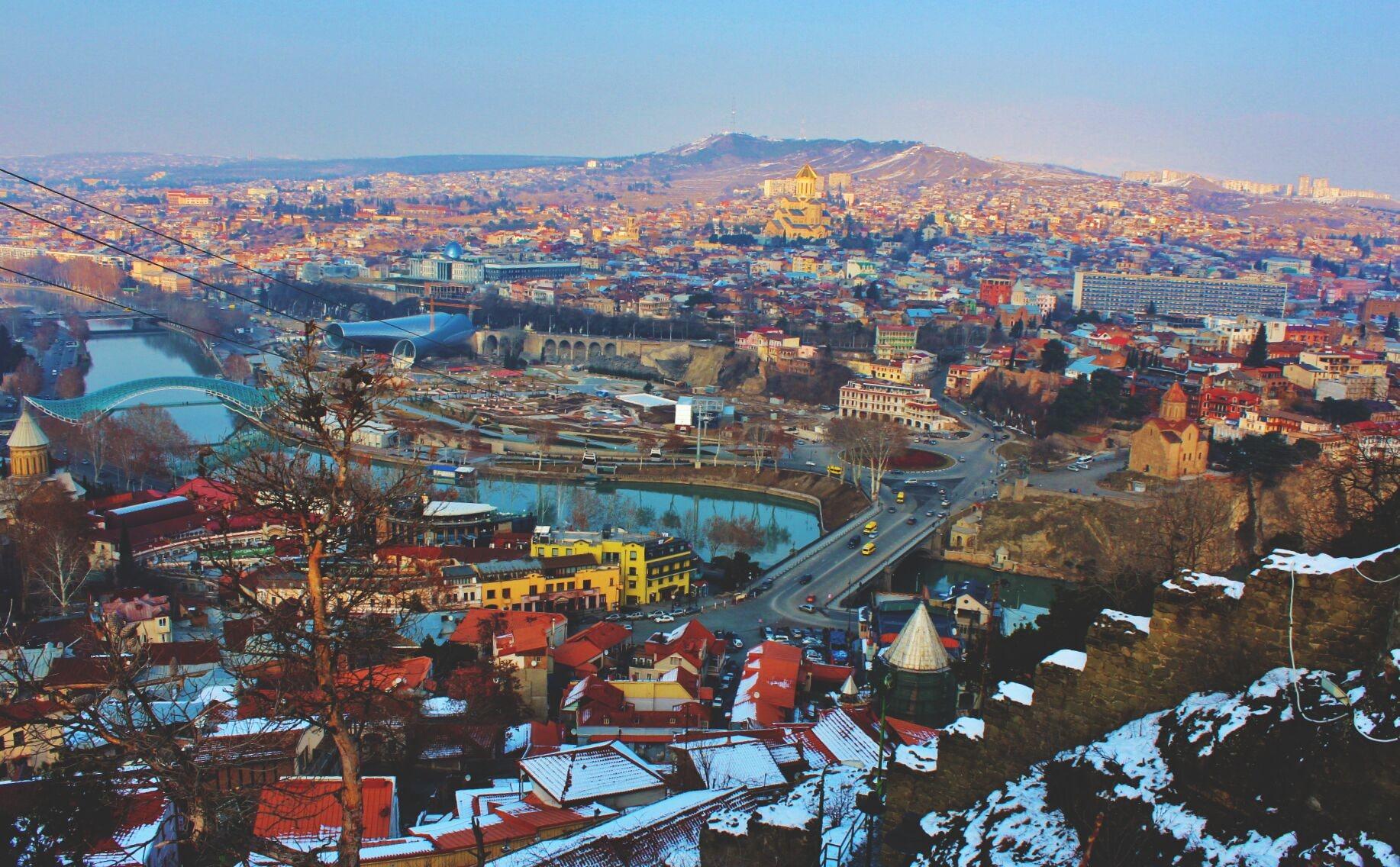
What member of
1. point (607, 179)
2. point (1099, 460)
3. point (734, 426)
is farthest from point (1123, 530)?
point (607, 179)

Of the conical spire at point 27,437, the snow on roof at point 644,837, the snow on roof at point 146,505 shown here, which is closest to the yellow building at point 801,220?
the conical spire at point 27,437

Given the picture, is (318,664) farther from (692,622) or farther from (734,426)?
(734,426)

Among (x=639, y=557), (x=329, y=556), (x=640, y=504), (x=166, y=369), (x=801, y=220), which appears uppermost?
(x=801, y=220)

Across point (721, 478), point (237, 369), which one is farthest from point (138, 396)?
point (721, 478)

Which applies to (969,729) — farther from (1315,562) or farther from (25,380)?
(25,380)

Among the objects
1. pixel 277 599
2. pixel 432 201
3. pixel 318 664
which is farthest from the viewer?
pixel 432 201

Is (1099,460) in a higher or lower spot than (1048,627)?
lower
